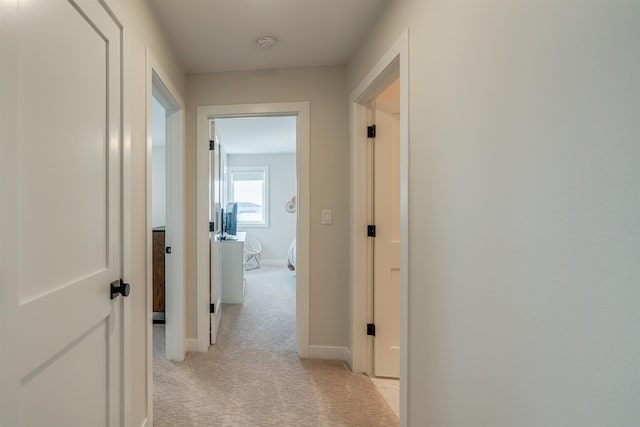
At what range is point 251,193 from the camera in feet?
21.3

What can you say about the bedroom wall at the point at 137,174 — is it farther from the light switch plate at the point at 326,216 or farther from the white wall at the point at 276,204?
the white wall at the point at 276,204

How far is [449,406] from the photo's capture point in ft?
3.54

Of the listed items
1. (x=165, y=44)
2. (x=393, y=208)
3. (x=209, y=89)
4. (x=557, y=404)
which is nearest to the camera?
(x=557, y=404)

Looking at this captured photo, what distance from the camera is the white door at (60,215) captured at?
2.38 feet

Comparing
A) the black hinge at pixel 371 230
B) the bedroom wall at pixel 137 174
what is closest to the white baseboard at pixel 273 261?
the black hinge at pixel 371 230

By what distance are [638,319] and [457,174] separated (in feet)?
2.03

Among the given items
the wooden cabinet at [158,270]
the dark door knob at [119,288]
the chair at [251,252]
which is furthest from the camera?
the chair at [251,252]

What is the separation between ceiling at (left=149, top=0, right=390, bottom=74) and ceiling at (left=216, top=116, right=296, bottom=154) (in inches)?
45.3

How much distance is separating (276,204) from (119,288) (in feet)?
17.3

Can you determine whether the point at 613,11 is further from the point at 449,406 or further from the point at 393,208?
the point at 393,208

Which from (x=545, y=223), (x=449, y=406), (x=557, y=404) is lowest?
(x=449, y=406)

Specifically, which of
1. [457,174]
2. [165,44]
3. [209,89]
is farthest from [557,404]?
[209,89]

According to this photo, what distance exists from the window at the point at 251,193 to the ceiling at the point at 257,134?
45cm

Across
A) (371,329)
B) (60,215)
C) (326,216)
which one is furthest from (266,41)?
(371,329)
